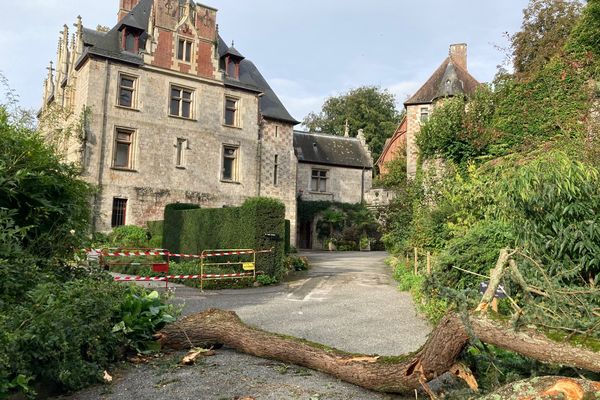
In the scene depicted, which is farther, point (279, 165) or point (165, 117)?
point (279, 165)

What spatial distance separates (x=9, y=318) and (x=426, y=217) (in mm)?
10218

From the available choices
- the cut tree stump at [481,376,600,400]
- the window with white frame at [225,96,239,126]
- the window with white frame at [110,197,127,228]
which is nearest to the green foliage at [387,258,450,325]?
the cut tree stump at [481,376,600,400]

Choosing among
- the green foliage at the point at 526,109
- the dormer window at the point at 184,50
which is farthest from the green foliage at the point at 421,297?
the dormer window at the point at 184,50

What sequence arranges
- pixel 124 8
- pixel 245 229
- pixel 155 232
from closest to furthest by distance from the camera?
pixel 245 229 < pixel 155 232 < pixel 124 8

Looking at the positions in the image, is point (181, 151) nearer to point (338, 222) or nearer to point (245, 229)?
point (245, 229)

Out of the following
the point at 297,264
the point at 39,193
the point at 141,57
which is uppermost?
the point at 141,57

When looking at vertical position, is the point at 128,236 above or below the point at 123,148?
below

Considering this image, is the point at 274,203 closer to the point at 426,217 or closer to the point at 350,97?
the point at 426,217

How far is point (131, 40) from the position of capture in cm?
2309

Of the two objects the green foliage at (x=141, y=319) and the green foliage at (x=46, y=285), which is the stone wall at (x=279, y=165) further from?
the green foliage at (x=141, y=319)

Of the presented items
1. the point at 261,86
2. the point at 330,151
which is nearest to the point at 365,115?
the point at 330,151

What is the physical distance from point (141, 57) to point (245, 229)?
1258 centimetres

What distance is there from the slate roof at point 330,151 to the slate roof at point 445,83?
27.2ft

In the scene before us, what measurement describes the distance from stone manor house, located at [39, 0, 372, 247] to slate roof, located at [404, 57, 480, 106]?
7106 mm
